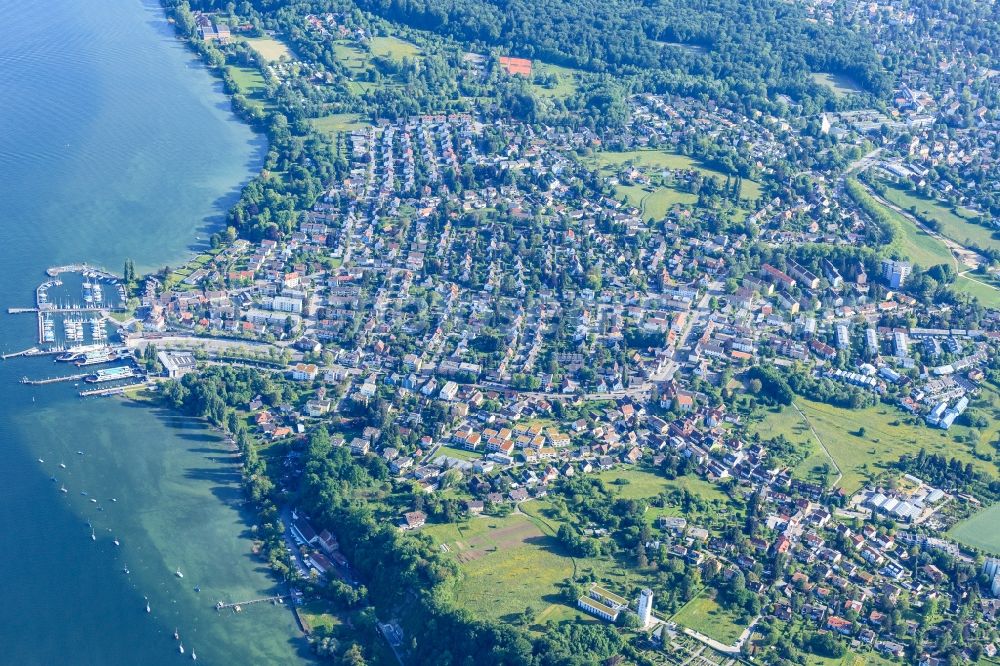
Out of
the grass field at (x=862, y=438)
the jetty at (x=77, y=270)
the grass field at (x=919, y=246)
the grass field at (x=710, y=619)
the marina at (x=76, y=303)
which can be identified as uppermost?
the grass field at (x=919, y=246)

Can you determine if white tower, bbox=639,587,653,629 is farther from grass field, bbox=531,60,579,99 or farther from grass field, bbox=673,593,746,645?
grass field, bbox=531,60,579,99

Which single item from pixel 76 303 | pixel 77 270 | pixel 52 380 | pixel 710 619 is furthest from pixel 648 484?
pixel 77 270

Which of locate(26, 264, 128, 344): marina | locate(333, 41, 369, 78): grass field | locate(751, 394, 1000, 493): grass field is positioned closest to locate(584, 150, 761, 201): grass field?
locate(333, 41, 369, 78): grass field

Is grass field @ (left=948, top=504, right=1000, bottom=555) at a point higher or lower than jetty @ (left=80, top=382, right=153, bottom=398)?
lower

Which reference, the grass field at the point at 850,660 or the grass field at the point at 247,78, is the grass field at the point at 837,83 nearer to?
the grass field at the point at 247,78

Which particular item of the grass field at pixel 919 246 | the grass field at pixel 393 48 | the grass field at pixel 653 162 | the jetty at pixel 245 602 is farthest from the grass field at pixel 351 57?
the jetty at pixel 245 602

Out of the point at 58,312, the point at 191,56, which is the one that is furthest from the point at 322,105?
the point at 58,312
